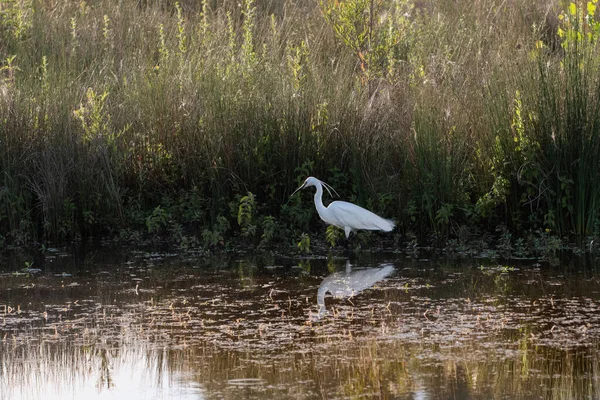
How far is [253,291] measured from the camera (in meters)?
6.35

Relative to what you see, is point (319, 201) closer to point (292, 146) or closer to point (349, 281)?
point (292, 146)

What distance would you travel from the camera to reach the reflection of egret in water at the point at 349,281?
6172mm

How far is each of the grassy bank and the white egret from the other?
1.20 ft

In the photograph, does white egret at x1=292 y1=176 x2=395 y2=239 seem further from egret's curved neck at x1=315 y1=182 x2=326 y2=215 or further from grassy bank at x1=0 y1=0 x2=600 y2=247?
grassy bank at x1=0 y1=0 x2=600 y2=247

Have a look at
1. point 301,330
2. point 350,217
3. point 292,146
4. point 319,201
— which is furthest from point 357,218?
point 301,330

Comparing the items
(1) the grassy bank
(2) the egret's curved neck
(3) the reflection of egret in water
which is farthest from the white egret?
(3) the reflection of egret in water

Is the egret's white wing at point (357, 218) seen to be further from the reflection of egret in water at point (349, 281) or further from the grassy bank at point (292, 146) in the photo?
the reflection of egret in water at point (349, 281)

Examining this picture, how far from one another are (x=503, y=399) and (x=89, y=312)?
271 cm

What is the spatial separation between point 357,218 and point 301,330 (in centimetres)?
239

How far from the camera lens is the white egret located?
7.59 meters

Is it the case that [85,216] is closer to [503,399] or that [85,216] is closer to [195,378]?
[195,378]

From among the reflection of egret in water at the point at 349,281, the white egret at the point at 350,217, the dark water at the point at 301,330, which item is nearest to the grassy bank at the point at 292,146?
the white egret at the point at 350,217

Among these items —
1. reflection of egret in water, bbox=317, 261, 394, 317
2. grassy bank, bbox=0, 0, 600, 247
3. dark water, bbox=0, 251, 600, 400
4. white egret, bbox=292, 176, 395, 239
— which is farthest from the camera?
grassy bank, bbox=0, 0, 600, 247

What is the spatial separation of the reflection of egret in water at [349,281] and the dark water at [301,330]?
0.04ft
